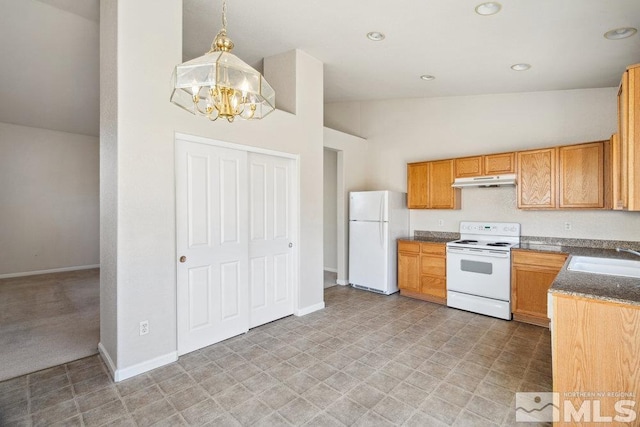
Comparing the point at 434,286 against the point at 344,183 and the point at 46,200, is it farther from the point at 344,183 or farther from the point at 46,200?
the point at 46,200

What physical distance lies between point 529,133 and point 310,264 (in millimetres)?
3484

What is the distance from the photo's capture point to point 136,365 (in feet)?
8.59

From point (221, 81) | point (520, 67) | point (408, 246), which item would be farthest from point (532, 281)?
point (221, 81)

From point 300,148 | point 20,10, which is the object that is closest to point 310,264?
point 300,148

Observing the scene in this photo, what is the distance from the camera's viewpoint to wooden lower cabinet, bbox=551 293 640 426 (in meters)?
1.72

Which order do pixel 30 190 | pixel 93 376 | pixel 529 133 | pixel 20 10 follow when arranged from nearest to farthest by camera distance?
pixel 93 376 < pixel 20 10 < pixel 529 133 < pixel 30 190

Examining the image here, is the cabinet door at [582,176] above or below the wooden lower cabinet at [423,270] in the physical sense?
above

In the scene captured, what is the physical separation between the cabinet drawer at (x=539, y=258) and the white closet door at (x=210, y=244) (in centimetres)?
323

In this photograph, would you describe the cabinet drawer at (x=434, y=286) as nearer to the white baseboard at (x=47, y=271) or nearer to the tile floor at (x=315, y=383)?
the tile floor at (x=315, y=383)

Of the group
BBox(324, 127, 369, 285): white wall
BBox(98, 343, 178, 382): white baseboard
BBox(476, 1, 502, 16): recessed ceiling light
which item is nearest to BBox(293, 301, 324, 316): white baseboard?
BBox(324, 127, 369, 285): white wall

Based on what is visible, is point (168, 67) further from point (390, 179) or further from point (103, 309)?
point (390, 179)

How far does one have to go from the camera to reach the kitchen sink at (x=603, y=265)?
8.52ft

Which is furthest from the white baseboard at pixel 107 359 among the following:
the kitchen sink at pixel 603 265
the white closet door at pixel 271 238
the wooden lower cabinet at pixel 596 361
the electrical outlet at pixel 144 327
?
the kitchen sink at pixel 603 265

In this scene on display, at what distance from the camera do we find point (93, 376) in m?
2.60
